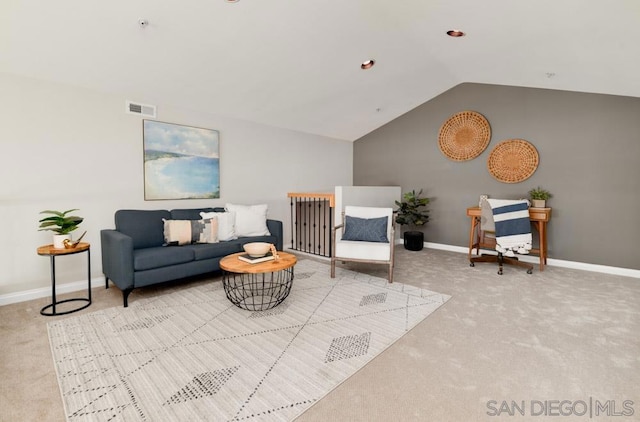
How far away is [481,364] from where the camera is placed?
2039mm

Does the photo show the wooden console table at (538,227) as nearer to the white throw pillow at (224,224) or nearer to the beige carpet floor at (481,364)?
the beige carpet floor at (481,364)

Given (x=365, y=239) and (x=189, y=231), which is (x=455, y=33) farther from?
(x=189, y=231)

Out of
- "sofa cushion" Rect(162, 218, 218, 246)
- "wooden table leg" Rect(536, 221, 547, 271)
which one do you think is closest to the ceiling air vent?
"sofa cushion" Rect(162, 218, 218, 246)

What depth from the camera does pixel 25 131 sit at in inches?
119

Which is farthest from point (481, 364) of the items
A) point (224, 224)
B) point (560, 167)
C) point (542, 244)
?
point (560, 167)

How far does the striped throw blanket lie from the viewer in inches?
157

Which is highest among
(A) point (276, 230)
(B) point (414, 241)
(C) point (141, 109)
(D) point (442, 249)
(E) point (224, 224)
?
(C) point (141, 109)

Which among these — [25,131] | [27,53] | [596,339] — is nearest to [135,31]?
[27,53]

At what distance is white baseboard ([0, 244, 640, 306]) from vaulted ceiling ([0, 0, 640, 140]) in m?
2.14

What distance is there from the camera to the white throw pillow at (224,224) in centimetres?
388

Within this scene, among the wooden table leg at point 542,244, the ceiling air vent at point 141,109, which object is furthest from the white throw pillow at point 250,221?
the wooden table leg at point 542,244

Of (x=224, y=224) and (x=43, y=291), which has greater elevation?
(x=224, y=224)

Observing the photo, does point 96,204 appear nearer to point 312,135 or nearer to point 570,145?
point 312,135

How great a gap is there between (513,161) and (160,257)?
203 inches
